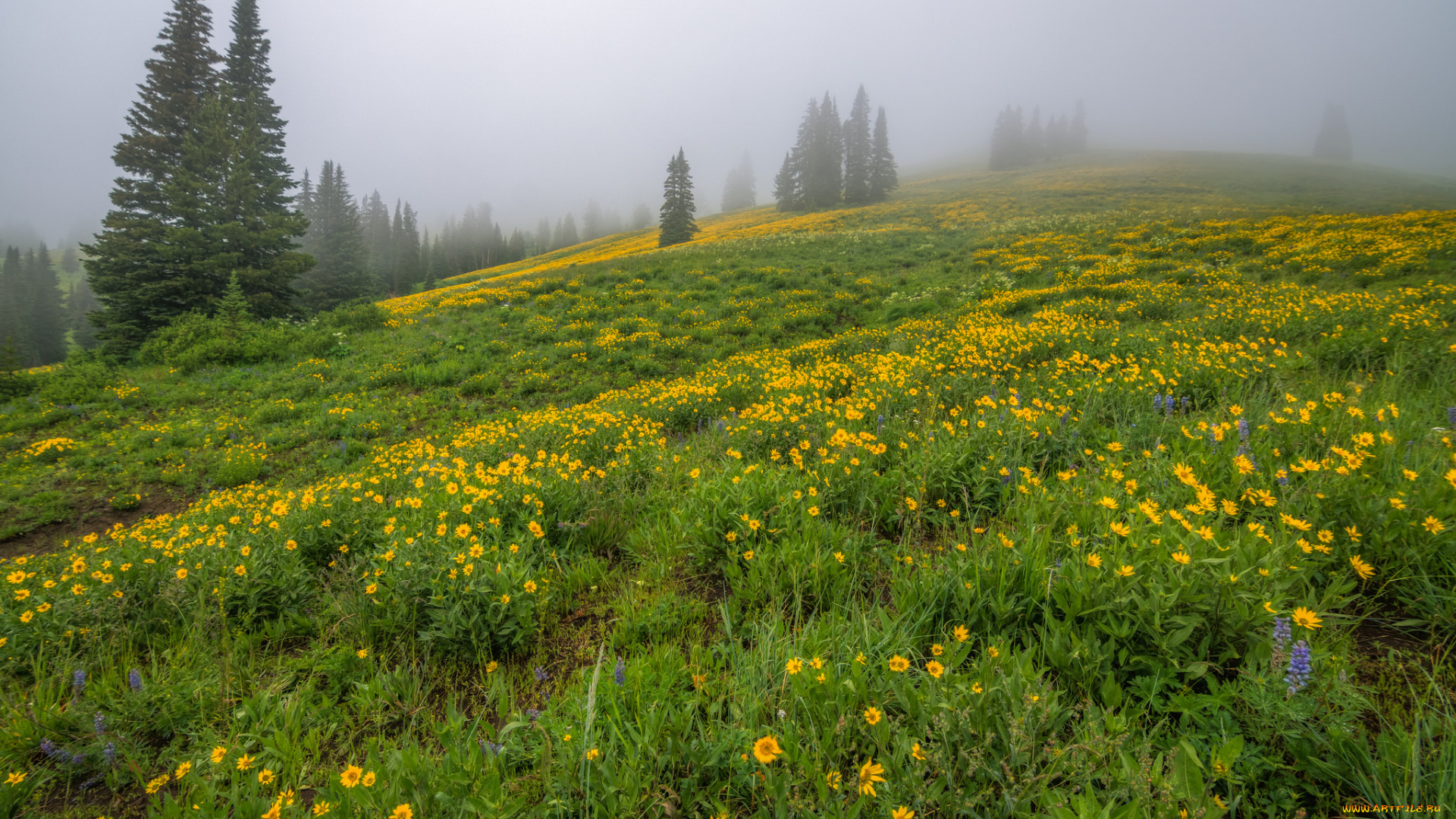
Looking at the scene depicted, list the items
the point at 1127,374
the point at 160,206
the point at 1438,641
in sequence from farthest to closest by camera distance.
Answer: the point at 160,206
the point at 1127,374
the point at 1438,641

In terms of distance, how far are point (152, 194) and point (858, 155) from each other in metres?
55.5

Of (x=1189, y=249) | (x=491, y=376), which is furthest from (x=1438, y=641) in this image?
(x=1189, y=249)

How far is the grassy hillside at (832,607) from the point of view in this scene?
1596 mm

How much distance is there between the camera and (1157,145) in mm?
104250

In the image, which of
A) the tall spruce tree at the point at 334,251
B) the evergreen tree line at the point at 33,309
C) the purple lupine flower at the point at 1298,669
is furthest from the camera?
the evergreen tree line at the point at 33,309

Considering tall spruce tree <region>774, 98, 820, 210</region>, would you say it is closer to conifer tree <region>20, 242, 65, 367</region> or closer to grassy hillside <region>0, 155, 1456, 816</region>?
grassy hillside <region>0, 155, 1456, 816</region>

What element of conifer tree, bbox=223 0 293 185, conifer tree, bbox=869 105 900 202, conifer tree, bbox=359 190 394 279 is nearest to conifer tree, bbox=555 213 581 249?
conifer tree, bbox=359 190 394 279

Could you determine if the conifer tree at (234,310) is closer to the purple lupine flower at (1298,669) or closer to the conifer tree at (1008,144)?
the purple lupine flower at (1298,669)

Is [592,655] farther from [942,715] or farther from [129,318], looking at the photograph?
[129,318]

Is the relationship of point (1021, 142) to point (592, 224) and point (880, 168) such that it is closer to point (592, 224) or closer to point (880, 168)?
point (880, 168)

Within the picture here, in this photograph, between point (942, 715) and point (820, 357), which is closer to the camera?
point (942, 715)

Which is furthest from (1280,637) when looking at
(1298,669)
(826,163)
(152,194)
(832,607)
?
(826,163)

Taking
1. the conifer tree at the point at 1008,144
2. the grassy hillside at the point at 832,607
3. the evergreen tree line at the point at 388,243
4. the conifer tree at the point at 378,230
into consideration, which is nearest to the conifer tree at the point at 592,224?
the evergreen tree line at the point at 388,243

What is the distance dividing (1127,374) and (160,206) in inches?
1125
